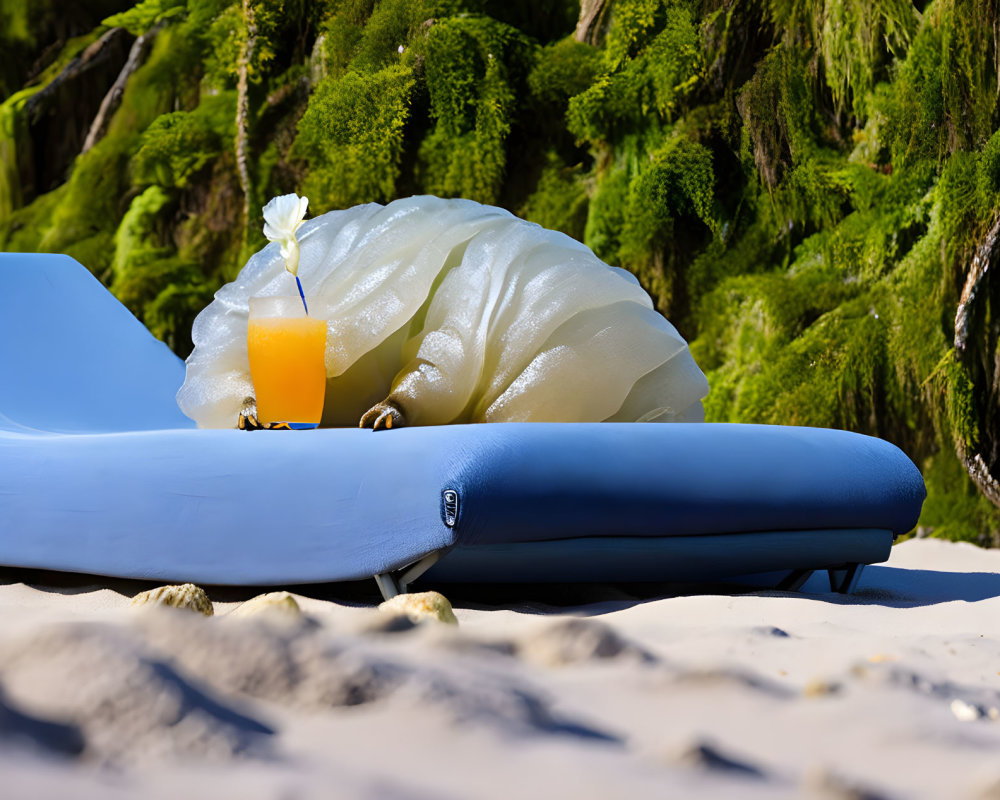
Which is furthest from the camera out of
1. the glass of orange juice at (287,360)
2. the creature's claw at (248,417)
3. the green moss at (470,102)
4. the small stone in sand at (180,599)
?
the green moss at (470,102)

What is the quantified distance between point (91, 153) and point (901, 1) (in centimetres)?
450

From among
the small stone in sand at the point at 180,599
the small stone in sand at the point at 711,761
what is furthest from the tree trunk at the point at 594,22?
the small stone in sand at the point at 711,761

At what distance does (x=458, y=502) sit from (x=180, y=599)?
385 millimetres

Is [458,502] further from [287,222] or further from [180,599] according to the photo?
[287,222]

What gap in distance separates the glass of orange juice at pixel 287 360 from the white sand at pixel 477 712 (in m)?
0.72

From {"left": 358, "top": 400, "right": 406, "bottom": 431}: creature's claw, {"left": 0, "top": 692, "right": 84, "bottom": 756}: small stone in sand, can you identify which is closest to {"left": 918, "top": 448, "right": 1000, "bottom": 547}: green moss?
{"left": 358, "top": 400, "right": 406, "bottom": 431}: creature's claw

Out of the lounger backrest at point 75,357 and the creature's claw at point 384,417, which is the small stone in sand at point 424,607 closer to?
the creature's claw at point 384,417

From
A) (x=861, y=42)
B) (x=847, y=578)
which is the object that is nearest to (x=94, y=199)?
(x=861, y=42)

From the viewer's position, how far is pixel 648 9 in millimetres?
4957

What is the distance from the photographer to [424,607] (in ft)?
4.10

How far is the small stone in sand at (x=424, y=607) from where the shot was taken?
1.24 m

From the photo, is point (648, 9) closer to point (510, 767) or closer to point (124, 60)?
point (124, 60)

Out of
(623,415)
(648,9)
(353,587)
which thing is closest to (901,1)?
(648,9)

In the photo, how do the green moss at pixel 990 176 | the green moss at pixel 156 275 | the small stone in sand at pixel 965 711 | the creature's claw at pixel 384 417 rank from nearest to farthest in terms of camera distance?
the small stone in sand at pixel 965 711, the creature's claw at pixel 384 417, the green moss at pixel 990 176, the green moss at pixel 156 275
